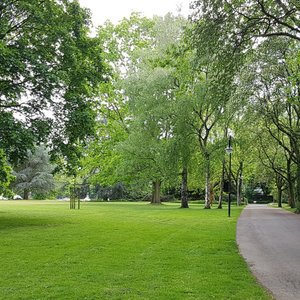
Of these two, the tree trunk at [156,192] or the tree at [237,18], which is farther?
the tree trunk at [156,192]

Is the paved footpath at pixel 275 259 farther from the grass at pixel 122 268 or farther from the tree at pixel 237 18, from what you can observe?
the tree at pixel 237 18

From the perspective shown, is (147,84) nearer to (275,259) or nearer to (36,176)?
(275,259)

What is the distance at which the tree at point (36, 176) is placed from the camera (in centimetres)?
6675

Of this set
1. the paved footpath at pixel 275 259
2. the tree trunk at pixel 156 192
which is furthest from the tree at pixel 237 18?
the tree trunk at pixel 156 192

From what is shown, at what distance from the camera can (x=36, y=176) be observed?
2648 inches

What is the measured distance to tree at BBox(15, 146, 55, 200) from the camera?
219ft

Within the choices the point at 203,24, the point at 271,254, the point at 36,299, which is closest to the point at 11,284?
the point at 36,299

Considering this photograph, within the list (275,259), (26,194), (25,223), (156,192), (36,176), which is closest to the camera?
(275,259)

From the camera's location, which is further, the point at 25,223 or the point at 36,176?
the point at 36,176

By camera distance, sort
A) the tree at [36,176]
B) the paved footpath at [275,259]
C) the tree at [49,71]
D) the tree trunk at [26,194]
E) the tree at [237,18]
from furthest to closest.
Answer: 1. the tree trunk at [26,194]
2. the tree at [36,176]
3. the tree at [49,71]
4. the tree at [237,18]
5. the paved footpath at [275,259]

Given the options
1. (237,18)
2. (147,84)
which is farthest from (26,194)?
(237,18)

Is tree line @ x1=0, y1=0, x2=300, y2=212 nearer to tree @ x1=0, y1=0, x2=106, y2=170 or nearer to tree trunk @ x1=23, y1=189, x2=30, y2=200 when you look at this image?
tree @ x1=0, y1=0, x2=106, y2=170

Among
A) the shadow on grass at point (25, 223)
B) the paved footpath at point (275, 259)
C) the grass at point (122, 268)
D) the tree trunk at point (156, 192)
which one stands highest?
the tree trunk at point (156, 192)

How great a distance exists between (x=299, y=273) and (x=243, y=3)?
8.44 meters
